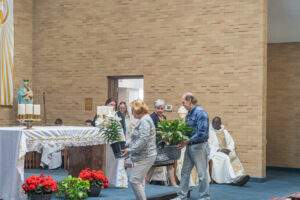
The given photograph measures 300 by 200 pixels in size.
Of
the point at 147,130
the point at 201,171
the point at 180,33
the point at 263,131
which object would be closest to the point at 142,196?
the point at 147,130

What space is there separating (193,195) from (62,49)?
26.3ft

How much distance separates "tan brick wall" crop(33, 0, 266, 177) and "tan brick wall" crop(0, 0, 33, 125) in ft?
0.80

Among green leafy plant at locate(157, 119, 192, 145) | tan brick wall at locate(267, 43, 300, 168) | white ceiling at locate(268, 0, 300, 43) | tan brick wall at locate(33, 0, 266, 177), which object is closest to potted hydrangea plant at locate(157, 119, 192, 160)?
green leafy plant at locate(157, 119, 192, 145)

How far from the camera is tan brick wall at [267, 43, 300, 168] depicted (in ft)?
55.6

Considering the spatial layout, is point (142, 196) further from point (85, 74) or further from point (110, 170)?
point (85, 74)

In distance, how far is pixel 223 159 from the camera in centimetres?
1359

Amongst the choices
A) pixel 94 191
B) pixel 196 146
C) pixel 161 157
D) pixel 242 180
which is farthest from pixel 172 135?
pixel 242 180

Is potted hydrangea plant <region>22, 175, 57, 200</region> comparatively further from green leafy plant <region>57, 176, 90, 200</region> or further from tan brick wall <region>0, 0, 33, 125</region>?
tan brick wall <region>0, 0, 33, 125</region>

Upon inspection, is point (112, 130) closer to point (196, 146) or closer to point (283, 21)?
point (196, 146)

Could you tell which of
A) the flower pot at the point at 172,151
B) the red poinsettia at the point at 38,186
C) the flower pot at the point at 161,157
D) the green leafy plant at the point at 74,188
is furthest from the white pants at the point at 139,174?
the red poinsettia at the point at 38,186

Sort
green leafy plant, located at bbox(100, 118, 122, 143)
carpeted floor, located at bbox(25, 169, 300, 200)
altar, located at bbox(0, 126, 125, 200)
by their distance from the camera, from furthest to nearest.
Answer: carpeted floor, located at bbox(25, 169, 300, 200)
green leafy plant, located at bbox(100, 118, 122, 143)
altar, located at bbox(0, 126, 125, 200)

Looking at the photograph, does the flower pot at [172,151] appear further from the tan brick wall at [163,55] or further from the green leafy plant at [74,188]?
the tan brick wall at [163,55]

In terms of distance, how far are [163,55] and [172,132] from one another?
6228mm

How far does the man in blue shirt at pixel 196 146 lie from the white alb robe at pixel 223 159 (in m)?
3.42
